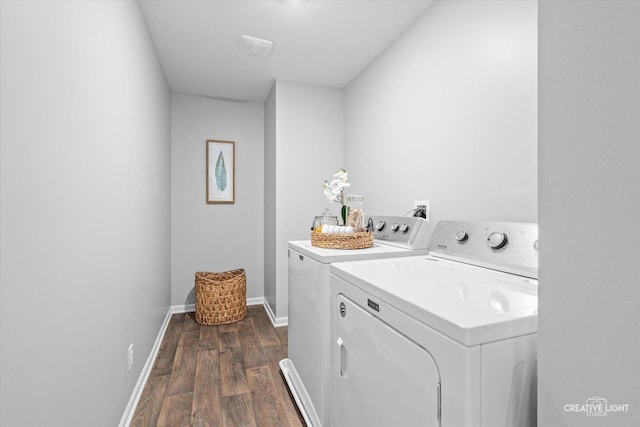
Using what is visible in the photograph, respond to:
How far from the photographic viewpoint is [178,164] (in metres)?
3.29

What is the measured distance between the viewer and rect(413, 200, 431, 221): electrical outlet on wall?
193 centimetres

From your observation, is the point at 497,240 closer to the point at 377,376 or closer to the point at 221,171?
the point at 377,376

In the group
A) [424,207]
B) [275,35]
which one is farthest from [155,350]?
[275,35]

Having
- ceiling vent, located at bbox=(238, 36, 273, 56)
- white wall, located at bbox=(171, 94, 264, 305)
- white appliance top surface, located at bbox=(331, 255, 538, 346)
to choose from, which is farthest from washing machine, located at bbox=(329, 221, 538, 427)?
white wall, located at bbox=(171, 94, 264, 305)

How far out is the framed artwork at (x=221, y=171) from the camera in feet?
11.1

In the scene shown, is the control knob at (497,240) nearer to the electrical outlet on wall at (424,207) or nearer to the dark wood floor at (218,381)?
the electrical outlet on wall at (424,207)

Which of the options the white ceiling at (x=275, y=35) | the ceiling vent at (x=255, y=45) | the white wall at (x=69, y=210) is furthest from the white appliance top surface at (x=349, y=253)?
the ceiling vent at (x=255, y=45)

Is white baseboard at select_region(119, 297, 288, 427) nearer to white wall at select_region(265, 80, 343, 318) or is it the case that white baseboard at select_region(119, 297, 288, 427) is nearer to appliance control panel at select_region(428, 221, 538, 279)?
white wall at select_region(265, 80, 343, 318)
